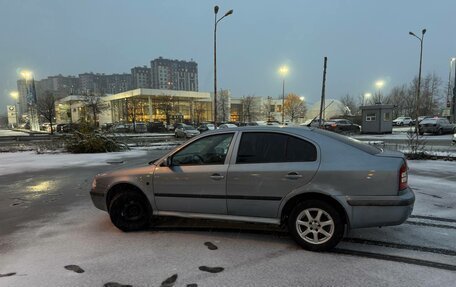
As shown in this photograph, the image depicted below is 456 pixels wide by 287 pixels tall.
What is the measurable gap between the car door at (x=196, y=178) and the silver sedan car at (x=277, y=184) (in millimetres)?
14

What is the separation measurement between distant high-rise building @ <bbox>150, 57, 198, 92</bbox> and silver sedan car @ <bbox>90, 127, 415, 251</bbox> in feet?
381

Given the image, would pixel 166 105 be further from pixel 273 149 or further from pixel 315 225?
pixel 315 225

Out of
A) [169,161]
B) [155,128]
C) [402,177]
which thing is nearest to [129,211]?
[169,161]

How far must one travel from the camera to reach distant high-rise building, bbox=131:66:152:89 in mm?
123250

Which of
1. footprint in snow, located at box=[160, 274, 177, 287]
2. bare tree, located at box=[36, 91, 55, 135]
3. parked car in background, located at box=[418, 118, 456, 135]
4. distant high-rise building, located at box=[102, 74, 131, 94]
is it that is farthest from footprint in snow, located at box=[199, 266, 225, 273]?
distant high-rise building, located at box=[102, 74, 131, 94]

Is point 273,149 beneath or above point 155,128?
above

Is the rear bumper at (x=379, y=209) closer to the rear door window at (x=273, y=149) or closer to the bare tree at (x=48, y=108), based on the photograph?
the rear door window at (x=273, y=149)

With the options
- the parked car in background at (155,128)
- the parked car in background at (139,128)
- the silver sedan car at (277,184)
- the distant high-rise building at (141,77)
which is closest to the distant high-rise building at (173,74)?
the distant high-rise building at (141,77)

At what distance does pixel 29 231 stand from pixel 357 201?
193 inches

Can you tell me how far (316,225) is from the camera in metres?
4.18

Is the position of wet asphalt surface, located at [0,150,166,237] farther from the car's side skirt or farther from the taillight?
the taillight

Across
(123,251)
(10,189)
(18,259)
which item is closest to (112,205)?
(123,251)

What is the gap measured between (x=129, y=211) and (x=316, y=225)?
110 inches

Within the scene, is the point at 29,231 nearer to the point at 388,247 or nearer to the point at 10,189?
the point at 10,189
